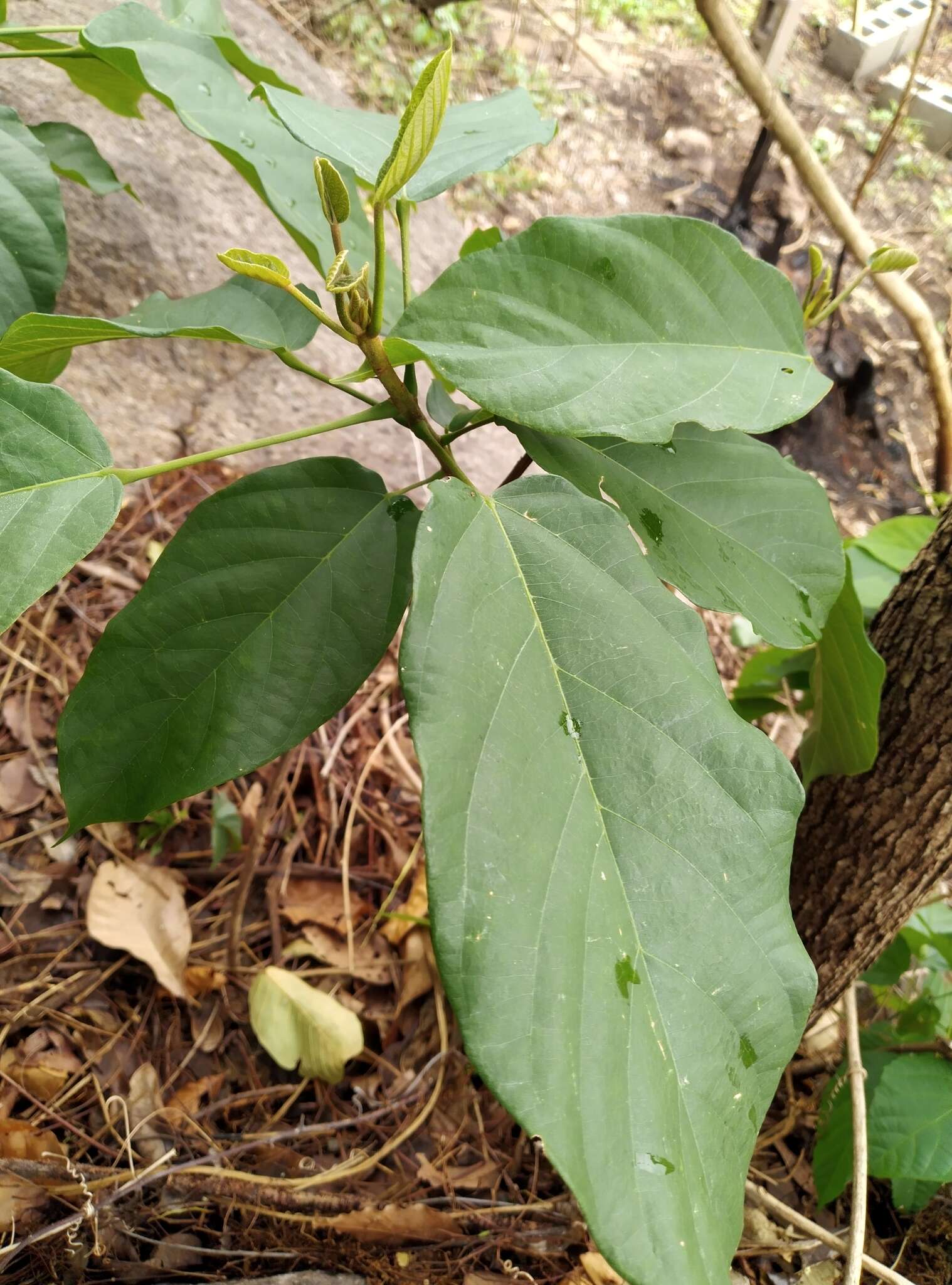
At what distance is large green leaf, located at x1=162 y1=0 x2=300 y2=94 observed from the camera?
3.31ft

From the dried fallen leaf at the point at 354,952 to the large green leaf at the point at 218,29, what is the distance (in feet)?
3.81

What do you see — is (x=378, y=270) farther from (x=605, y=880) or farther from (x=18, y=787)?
(x=18, y=787)

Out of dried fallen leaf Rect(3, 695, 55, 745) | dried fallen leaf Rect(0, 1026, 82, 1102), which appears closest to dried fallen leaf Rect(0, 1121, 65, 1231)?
dried fallen leaf Rect(0, 1026, 82, 1102)

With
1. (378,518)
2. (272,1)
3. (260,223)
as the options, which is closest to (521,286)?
(378,518)

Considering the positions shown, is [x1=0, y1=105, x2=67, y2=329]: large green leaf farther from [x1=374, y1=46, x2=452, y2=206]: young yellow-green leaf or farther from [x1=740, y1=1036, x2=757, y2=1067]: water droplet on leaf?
[x1=740, y1=1036, x2=757, y2=1067]: water droplet on leaf

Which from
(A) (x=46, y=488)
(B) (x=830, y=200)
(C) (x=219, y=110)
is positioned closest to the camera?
(A) (x=46, y=488)

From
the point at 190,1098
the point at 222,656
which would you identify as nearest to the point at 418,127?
the point at 222,656

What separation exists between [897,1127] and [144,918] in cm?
105

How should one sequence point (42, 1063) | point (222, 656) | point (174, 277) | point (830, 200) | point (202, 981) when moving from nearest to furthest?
point (222, 656) < point (42, 1063) < point (202, 981) < point (174, 277) < point (830, 200)

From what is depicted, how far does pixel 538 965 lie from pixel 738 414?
425mm

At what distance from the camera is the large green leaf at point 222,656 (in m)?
0.74

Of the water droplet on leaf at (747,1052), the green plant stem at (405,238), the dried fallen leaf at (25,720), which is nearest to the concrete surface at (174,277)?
the dried fallen leaf at (25,720)

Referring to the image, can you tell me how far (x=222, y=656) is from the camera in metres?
0.75

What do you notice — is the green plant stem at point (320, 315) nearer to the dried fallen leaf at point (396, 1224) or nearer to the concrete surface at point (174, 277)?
the dried fallen leaf at point (396, 1224)
